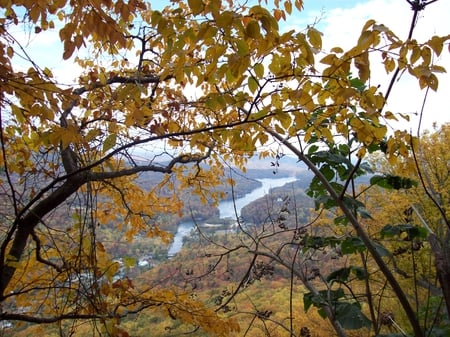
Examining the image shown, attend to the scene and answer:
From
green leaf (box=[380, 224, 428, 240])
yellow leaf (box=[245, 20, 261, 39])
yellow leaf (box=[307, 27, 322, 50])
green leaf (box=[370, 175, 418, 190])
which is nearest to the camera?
yellow leaf (box=[245, 20, 261, 39])

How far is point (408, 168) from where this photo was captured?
5.25 feet

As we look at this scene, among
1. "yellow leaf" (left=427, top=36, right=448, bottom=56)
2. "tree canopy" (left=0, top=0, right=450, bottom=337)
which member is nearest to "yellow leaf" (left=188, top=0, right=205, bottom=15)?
"tree canopy" (left=0, top=0, right=450, bottom=337)

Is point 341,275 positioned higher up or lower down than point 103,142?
lower down

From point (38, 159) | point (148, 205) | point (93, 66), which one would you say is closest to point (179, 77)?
point (38, 159)

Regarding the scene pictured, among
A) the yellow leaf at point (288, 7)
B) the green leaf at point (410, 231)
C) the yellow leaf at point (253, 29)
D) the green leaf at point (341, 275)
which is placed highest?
the yellow leaf at point (288, 7)

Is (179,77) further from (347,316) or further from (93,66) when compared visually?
(93,66)

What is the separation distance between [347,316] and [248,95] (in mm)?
1265

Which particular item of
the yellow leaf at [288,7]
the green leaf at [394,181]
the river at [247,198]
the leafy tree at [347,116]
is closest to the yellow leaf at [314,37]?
the leafy tree at [347,116]

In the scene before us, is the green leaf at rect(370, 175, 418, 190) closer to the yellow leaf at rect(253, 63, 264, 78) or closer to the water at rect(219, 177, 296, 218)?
the water at rect(219, 177, 296, 218)

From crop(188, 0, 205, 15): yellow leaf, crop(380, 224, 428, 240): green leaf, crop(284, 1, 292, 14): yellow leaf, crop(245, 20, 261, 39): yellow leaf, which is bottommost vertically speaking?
crop(380, 224, 428, 240): green leaf

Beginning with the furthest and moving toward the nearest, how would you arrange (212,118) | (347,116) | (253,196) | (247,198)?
(247,198), (253,196), (212,118), (347,116)

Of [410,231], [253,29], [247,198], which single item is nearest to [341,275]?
[410,231]

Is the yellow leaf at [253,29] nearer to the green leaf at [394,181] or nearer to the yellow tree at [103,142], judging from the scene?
→ the yellow tree at [103,142]

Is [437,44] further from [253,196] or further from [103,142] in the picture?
[253,196]
